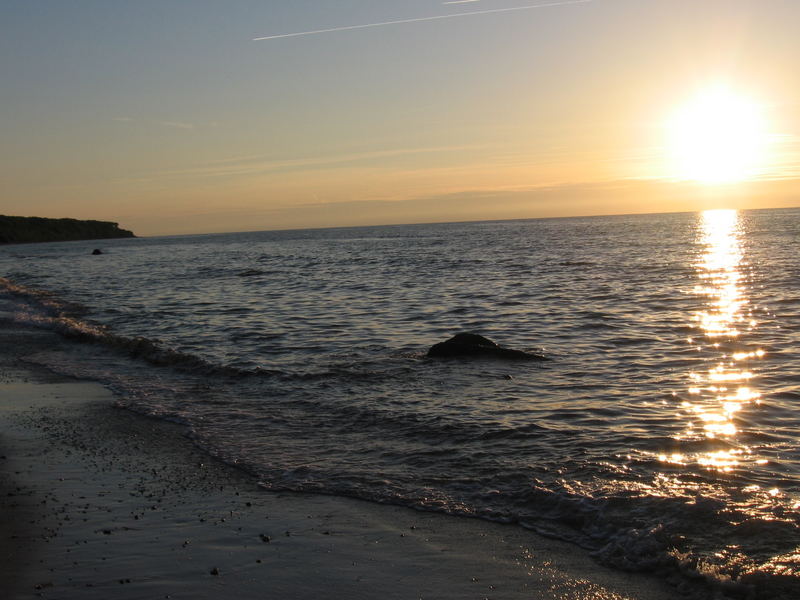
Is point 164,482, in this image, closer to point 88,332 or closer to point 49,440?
point 49,440

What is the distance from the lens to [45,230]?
16975cm

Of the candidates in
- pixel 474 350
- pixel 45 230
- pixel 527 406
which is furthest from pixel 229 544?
pixel 45 230

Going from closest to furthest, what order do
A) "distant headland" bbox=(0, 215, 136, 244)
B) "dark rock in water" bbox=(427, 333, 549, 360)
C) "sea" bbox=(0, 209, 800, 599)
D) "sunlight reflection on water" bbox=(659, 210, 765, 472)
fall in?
"sea" bbox=(0, 209, 800, 599)
"sunlight reflection on water" bbox=(659, 210, 765, 472)
"dark rock in water" bbox=(427, 333, 549, 360)
"distant headland" bbox=(0, 215, 136, 244)

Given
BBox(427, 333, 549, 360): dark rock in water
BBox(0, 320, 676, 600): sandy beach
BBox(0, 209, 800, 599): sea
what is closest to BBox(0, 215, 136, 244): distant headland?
BBox(0, 209, 800, 599): sea

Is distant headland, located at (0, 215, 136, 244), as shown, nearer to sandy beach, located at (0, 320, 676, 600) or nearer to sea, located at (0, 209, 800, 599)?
sea, located at (0, 209, 800, 599)

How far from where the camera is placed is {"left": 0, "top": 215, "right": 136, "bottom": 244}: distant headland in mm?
155250

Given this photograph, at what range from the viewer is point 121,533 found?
6.04 metres

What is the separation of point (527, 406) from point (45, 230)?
18392cm

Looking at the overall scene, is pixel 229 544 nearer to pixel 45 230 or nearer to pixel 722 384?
pixel 722 384

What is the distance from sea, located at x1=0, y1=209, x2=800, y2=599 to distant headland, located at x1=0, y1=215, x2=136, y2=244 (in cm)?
15132

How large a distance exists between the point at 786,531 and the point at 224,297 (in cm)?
2607

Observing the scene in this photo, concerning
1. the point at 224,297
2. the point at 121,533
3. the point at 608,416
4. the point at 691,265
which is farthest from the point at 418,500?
the point at 691,265

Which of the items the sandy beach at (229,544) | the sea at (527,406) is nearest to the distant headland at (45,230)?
the sea at (527,406)

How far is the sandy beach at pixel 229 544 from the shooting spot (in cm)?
512
